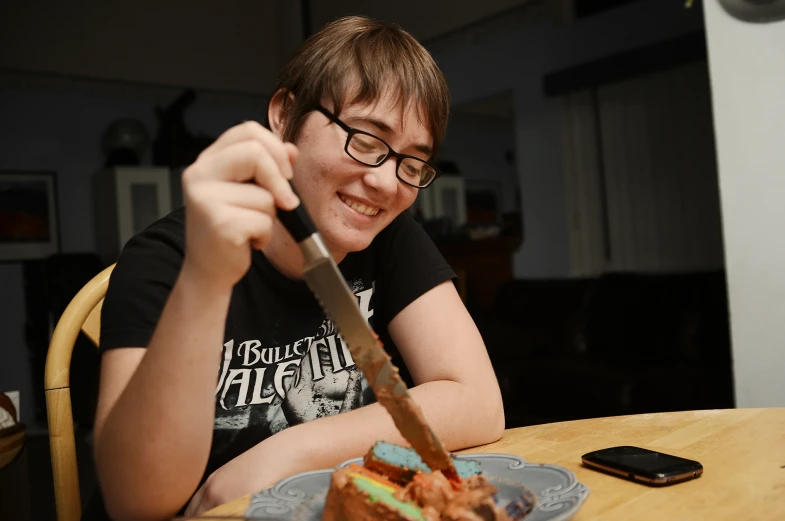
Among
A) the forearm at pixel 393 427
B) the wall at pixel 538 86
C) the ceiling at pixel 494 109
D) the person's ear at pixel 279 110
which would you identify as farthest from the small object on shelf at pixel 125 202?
the forearm at pixel 393 427

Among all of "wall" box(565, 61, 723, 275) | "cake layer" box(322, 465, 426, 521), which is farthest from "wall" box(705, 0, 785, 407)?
"wall" box(565, 61, 723, 275)

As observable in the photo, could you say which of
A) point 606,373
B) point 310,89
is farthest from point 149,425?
point 606,373

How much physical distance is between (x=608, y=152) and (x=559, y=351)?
1.91 meters

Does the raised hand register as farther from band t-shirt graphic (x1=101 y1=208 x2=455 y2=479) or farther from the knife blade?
band t-shirt graphic (x1=101 y1=208 x2=455 y2=479)

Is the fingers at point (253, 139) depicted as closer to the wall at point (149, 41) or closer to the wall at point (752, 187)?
the wall at point (752, 187)

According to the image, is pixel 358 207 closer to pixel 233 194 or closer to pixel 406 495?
pixel 233 194

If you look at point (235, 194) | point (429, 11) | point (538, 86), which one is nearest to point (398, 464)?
point (235, 194)

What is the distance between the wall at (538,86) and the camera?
5438mm

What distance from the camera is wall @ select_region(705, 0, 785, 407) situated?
193 centimetres

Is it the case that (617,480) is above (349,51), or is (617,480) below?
below

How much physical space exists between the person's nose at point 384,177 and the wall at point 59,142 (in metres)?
6.27

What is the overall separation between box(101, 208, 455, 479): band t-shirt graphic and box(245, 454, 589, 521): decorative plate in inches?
10.1

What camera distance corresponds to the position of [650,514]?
66 centimetres

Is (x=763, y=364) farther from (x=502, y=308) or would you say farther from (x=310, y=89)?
(x=502, y=308)
